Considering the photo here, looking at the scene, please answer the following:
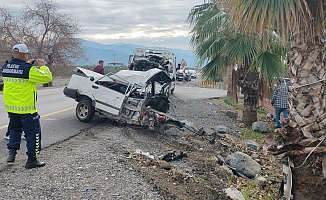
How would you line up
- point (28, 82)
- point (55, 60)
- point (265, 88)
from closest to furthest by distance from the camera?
1. point (28, 82)
2. point (265, 88)
3. point (55, 60)

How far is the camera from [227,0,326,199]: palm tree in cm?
456

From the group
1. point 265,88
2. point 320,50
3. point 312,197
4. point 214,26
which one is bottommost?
point 312,197

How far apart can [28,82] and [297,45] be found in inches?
153

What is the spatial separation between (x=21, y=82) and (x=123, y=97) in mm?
3893

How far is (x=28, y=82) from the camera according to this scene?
5.37 metres

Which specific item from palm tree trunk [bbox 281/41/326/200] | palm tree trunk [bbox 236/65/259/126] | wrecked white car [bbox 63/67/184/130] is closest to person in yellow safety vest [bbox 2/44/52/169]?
palm tree trunk [bbox 281/41/326/200]

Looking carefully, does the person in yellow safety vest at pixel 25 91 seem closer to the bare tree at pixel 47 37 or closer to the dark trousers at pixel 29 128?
the dark trousers at pixel 29 128

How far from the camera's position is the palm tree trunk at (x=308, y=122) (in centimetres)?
457

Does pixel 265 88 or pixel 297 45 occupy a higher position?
pixel 297 45

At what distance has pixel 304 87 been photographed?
4707 mm

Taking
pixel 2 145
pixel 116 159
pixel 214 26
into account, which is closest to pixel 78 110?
pixel 2 145

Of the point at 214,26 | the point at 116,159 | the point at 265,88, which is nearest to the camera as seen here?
the point at 116,159

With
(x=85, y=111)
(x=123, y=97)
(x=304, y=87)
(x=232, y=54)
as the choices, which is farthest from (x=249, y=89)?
(x=304, y=87)

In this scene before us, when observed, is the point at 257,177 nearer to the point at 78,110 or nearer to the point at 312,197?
the point at 312,197
